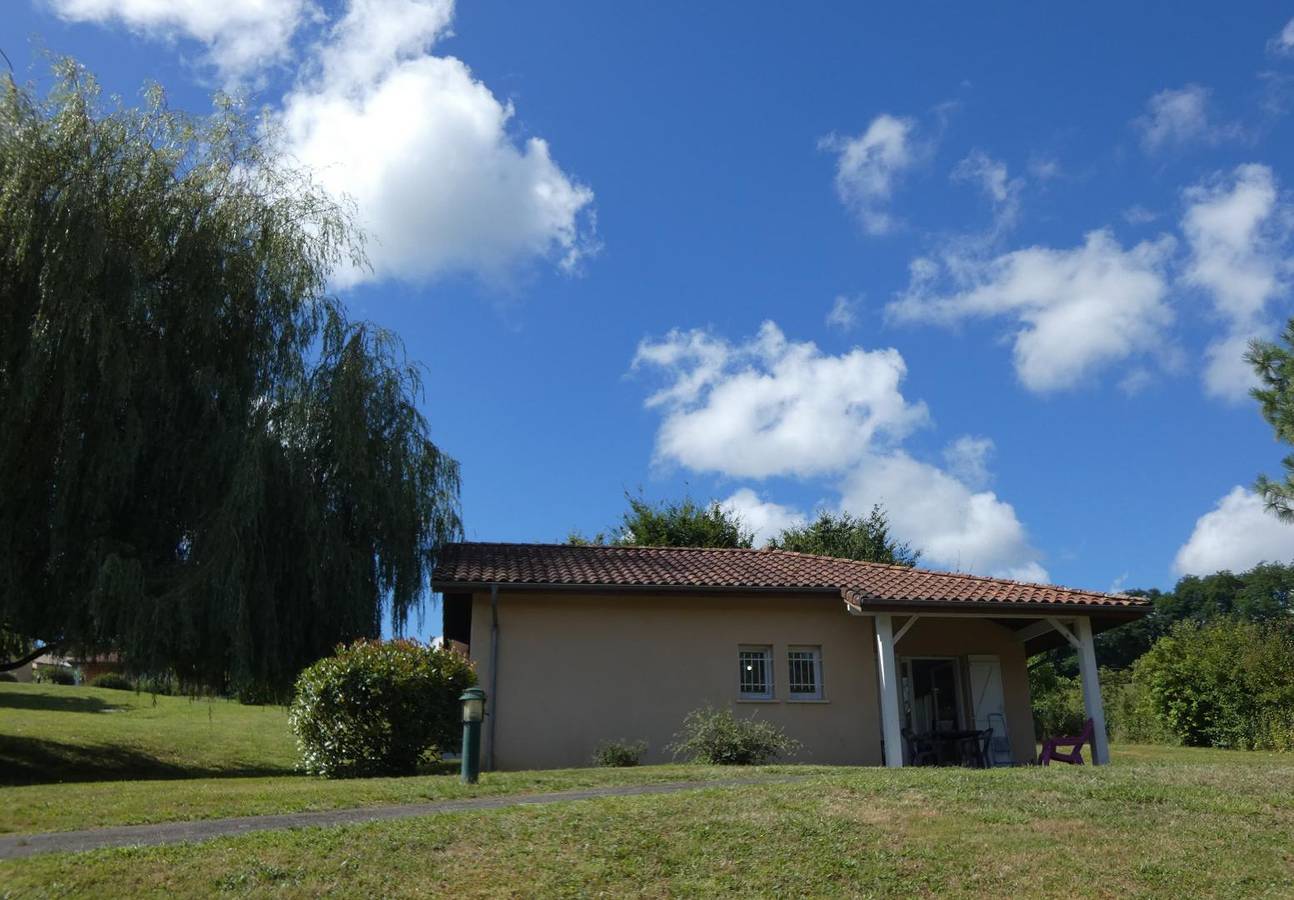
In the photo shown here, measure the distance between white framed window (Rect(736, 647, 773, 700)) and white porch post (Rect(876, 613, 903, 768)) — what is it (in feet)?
6.41

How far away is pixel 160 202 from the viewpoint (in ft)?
58.8

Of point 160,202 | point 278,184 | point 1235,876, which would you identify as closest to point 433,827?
point 1235,876

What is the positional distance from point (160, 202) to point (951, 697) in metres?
17.0

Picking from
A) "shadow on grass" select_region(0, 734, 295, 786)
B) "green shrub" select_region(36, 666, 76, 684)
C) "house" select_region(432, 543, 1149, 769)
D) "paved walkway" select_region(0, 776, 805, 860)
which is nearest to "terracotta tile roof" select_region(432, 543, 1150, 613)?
"house" select_region(432, 543, 1149, 769)

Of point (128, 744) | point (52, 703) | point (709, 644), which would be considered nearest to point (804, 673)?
point (709, 644)

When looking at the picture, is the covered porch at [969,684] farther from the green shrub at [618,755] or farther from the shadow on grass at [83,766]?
the shadow on grass at [83,766]

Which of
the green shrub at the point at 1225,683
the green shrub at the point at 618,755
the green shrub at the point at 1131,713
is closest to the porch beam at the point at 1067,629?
the green shrub at the point at 618,755

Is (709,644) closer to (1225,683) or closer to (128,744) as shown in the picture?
(128,744)

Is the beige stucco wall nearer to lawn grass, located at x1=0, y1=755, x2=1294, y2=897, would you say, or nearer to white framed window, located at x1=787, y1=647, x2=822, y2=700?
white framed window, located at x1=787, y1=647, x2=822, y2=700

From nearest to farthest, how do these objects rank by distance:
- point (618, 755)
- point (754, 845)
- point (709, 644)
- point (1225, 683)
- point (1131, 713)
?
point (754, 845), point (618, 755), point (709, 644), point (1225, 683), point (1131, 713)

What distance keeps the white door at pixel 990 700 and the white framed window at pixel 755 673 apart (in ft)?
13.6

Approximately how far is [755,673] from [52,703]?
21.8 metres

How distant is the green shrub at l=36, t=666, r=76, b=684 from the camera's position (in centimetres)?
4084

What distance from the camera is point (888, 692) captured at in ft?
55.8
